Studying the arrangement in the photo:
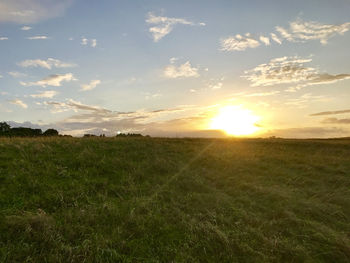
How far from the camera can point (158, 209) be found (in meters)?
9.77

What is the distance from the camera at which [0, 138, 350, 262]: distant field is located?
7254 mm

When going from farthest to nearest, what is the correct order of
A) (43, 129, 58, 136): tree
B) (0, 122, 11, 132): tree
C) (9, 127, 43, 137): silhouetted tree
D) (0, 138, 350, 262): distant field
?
(0, 122, 11, 132): tree → (9, 127, 43, 137): silhouetted tree → (43, 129, 58, 136): tree → (0, 138, 350, 262): distant field

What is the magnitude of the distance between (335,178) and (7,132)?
127 feet

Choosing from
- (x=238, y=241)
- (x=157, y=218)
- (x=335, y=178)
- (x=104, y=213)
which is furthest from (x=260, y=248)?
(x=335, y=178)

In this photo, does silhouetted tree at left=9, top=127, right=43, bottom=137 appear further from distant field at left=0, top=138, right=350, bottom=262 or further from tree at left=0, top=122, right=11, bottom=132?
distant field at left=0, top=138, right=350, bottom=262

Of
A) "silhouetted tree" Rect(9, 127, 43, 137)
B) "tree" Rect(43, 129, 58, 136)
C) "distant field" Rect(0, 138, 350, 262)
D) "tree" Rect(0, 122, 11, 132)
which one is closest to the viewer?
"distant field" Rect(0, 138, 350, 262)

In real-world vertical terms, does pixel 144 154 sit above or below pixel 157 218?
above

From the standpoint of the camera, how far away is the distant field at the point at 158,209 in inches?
286

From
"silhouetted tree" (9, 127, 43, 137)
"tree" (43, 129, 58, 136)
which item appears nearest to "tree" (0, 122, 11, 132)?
"silhouetted tree" (9, 127, 43, 137)

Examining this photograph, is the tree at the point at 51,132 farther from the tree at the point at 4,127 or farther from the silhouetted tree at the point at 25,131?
the tree at the point at 4,127

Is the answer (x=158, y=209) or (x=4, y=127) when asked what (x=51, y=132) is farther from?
(x=158, y=209)

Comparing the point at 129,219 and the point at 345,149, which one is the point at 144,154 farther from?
the point at 345,149

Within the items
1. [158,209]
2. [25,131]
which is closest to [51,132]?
[25,131]

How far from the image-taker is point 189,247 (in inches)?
300
